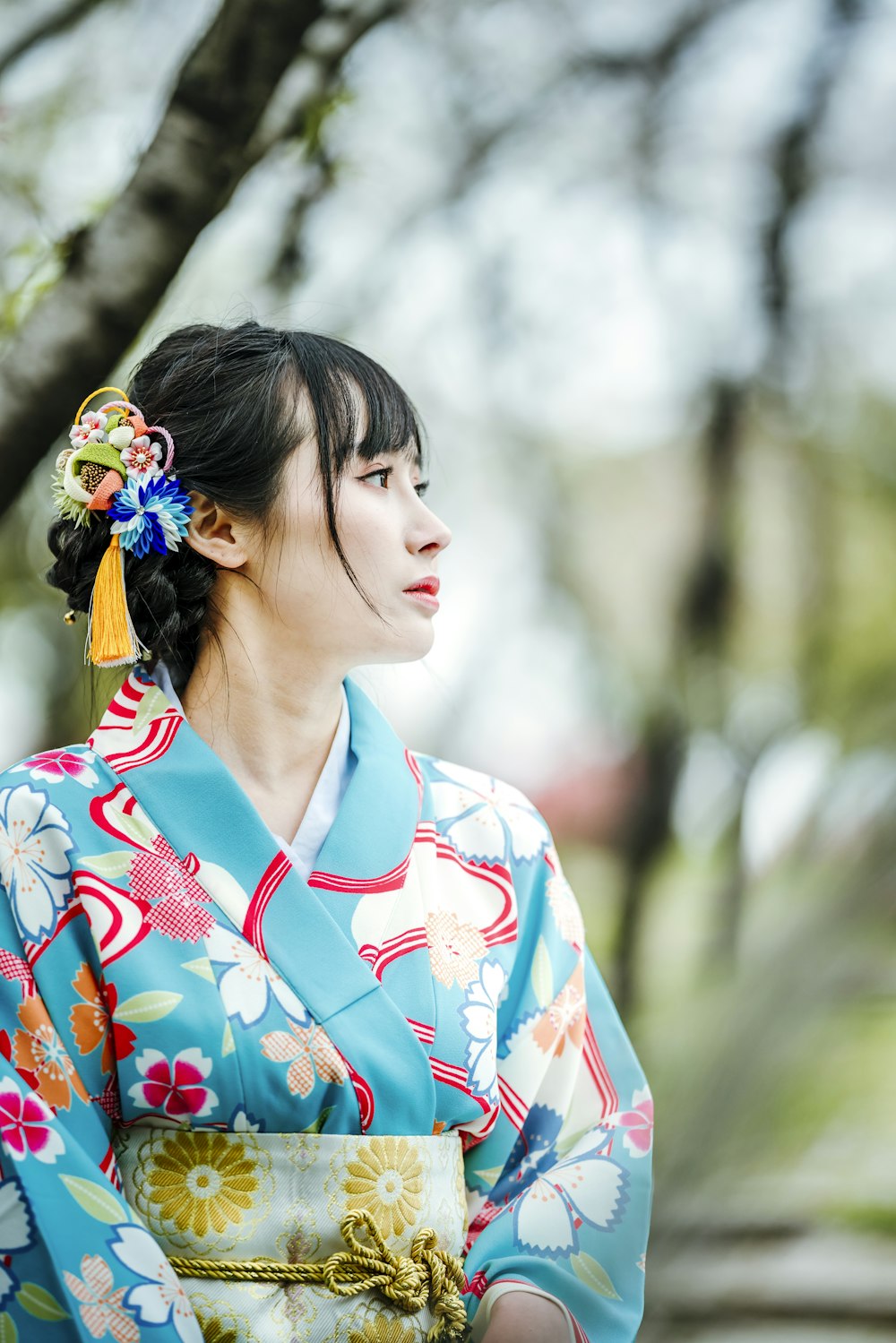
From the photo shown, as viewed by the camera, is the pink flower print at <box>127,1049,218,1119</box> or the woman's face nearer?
the pink flower print at <box>127,1049,218,1119</box>

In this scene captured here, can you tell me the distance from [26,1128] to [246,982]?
241 mm

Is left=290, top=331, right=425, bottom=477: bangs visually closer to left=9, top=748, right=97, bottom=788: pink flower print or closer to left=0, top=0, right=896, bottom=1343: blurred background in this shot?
left=9, top=748, right=97, bottom=788: pink flower print

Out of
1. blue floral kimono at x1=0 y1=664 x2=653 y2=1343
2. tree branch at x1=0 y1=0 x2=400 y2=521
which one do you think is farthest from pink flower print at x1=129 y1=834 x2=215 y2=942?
tree branch at x1=0 y1=0 x2=400 y2=521

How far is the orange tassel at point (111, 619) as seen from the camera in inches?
51.7

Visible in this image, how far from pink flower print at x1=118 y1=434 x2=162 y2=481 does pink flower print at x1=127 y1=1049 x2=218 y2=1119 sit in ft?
2.09

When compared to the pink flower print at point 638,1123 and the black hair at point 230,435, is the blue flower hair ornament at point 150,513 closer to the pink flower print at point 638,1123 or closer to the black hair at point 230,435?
the black hair at point 230,435

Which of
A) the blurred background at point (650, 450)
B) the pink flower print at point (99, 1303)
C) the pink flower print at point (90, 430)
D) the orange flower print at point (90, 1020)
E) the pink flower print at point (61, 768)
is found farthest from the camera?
the blurred background at point (650, 450)

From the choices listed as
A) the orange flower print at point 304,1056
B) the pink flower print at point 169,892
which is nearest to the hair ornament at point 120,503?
the pink flower print at point 169,892

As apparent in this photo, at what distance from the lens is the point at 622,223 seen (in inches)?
92.7

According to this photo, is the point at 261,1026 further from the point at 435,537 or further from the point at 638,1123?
the point at 435,537

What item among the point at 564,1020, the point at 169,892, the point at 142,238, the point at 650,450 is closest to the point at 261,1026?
the point at 169,892

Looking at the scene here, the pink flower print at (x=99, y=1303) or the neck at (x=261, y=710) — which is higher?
the neck at (x=261, y=710)

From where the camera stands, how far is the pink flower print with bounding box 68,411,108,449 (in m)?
1.38

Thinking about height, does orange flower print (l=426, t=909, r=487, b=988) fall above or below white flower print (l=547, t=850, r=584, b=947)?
below
